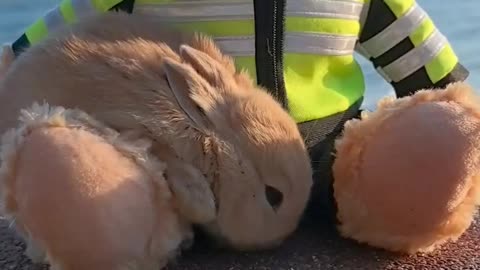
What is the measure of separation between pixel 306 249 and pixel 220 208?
0.10 meters

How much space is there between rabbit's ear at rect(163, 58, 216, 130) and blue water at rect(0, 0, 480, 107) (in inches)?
30.7

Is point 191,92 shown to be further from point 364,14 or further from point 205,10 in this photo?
point 364,14

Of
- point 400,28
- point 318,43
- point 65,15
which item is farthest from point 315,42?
point 65,15

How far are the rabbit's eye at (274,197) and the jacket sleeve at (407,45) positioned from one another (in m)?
0.23

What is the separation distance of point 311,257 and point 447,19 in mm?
942

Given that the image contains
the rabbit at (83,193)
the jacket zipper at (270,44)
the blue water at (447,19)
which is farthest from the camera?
the blue water at (447,19)

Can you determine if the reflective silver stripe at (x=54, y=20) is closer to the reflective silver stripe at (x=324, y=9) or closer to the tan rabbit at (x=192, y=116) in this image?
the tan rabbit at (x=192, y=116)

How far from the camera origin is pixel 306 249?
676mm

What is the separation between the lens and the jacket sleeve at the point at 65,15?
717 millimetres

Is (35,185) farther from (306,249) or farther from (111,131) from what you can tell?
(306,249)

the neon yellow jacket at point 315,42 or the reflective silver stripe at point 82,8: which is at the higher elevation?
Result: the reflective silver stripe at point 82,8

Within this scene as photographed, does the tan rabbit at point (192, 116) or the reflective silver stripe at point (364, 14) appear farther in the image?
the reflective silver stripe at point (364, 14)

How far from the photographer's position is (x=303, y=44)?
0.73 metres

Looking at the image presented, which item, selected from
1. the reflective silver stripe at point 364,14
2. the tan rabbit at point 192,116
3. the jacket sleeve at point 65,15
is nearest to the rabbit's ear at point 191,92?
the tan rabbit at point 192,116
